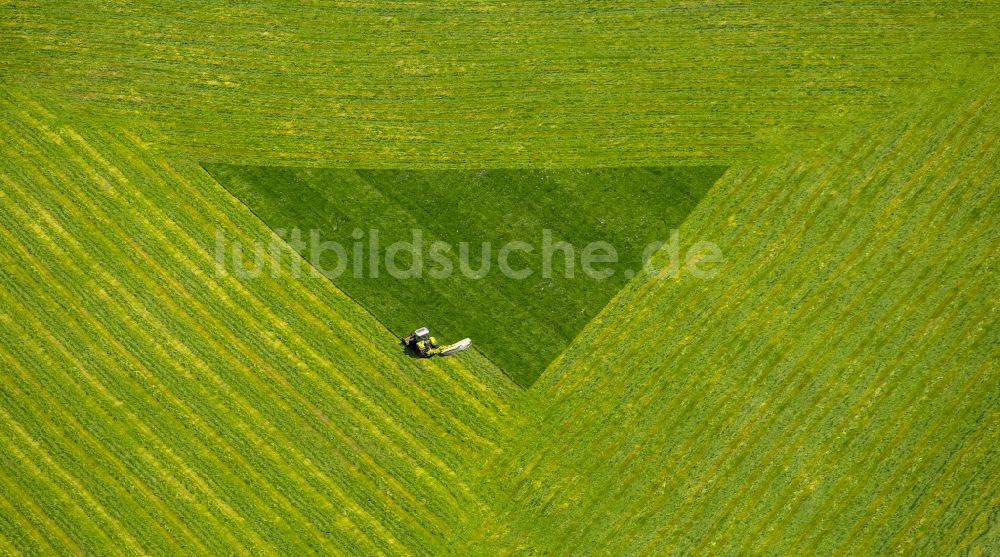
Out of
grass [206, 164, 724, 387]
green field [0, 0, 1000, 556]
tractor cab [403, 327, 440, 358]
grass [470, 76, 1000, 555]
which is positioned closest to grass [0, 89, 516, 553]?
Answer: green field [0, 0, 1000, 556]

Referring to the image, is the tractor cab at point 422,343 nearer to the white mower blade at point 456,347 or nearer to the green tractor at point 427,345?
the green tractor at point 427,345

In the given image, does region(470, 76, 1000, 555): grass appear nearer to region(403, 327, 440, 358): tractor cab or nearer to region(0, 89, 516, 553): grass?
region(0, 89, 516, 553): grass

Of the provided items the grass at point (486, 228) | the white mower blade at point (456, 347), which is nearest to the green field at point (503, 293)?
the grass at point (486, 228)

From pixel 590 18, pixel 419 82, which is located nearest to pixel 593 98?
pixel 590 18

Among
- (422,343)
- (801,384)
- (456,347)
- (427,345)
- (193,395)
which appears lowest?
(193,395)

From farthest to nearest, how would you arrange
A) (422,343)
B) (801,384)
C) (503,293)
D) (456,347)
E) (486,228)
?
1. (486,228)
2. (503,293)
3. (456,347)
4. (422,343)
5. (801,384)

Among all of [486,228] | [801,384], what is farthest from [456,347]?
[801,384]

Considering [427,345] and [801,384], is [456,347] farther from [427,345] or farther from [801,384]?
[801,384]

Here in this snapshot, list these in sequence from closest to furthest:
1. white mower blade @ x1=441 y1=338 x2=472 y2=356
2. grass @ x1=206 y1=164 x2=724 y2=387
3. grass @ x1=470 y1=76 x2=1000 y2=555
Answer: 1. grass @ x1=470 y1=76 x2=1000 y2=555
2. white mower blade @ x1=441 y1=338 x2=472 y2=356
3. grass @ x1=206 y1=164 x2=724 y2=387
